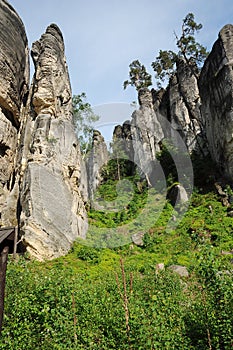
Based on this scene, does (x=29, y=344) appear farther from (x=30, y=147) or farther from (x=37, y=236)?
(x=30, y=147)

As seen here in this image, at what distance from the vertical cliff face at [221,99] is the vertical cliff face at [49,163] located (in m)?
11.5

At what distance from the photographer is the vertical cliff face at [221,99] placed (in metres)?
21.7

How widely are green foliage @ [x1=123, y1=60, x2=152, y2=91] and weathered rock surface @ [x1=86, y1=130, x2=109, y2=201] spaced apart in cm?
880

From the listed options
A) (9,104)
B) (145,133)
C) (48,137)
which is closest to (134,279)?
(48,137)

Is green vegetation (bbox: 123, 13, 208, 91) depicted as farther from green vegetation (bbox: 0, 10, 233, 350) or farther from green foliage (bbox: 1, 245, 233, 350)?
green foliage (bbox: 1, 245, 233, 350)

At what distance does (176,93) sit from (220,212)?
19.3 metres

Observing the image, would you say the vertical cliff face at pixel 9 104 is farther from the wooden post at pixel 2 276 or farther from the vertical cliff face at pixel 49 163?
the wooden post at pixel 2 276

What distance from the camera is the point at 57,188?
18.2 meters

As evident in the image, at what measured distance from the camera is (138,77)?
→ 4262cm

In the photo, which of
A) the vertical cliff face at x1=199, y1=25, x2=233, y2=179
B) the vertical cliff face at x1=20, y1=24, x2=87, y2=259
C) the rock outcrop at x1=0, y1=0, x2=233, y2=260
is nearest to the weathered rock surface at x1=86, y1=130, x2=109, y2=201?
the rock outcrop at x1=0, y1=0, x2=233, y2=260

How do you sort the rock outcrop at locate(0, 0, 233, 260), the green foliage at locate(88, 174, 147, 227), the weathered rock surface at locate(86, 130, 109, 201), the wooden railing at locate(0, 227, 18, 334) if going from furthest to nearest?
the weathered rock surface at locate(86, 130, 109, 201)
the green foliage at locate(88, 174, 147, 227)
the rock outcrop at locate(0, 0, 233, 260)
the wooden railing at locate(0, 227, 18, 334)

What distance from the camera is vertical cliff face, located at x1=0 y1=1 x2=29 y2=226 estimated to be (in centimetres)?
1814

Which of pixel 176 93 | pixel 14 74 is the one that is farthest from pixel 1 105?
pixel 176 93

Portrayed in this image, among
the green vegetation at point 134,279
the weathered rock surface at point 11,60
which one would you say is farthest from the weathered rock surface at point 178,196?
the weathered rock surface at point 11,60
